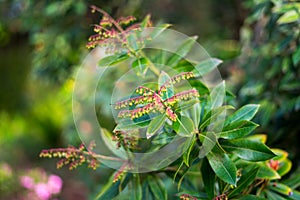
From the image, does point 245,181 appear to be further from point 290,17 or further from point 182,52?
point 290,17

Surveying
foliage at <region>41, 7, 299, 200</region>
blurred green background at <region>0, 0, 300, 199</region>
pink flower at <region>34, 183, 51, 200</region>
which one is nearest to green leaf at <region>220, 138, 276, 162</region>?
foliage at <region>41, 7, 299, 200</region>

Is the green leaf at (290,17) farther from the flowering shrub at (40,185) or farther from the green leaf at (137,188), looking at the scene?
the flowering shrub at (40,185)

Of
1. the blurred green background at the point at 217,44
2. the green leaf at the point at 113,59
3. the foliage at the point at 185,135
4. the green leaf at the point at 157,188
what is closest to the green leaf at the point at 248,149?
the foliage at the point at 185,135

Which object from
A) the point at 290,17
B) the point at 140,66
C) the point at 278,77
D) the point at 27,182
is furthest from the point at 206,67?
the point at 27,182

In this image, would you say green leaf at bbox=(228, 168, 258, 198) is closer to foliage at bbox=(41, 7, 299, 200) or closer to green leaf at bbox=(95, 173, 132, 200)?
foliage at bbox=(41, 7, 299, 200)

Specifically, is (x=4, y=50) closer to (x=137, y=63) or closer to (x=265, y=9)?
(x=265, y=9)

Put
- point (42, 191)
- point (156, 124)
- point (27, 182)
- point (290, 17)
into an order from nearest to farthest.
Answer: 1. point (156, 124)
2. point (290, 17)
3. point (42, 191)
4. point (27, 182)
